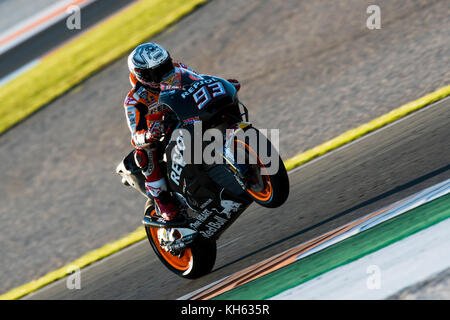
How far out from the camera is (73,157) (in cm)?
1025

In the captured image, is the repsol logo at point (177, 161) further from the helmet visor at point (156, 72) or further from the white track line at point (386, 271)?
the white track line at point (386, 271)

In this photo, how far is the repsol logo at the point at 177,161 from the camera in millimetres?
4715

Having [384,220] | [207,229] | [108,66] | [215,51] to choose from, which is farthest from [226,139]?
[108,66]

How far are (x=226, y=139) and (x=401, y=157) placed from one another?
2.05 m

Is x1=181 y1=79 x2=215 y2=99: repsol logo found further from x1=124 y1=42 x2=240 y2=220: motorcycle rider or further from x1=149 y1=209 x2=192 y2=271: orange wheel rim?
x1=149 y1=209 x2=192 y2=271: orange wheel rim

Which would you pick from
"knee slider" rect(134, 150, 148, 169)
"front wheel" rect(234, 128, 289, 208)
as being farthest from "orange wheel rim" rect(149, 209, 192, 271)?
"front wheel" rect(234, 128, 289, 208)

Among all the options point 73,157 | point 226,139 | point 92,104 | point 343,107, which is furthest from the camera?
point 92,104

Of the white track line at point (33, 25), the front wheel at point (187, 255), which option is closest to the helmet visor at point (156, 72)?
the front wheel at point (187, 255)

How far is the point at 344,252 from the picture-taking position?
4.34m

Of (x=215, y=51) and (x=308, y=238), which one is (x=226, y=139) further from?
(x=215, y=51)

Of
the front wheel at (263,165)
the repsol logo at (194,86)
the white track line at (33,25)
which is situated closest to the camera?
the front wheel at (263,165)

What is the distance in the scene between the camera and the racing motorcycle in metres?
4.45

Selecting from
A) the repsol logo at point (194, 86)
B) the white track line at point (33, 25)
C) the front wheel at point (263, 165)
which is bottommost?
the white track line at point (33, 25)

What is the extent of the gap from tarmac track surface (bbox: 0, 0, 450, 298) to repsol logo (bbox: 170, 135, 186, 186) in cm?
96
